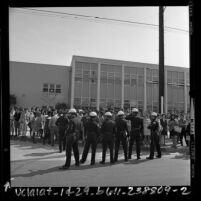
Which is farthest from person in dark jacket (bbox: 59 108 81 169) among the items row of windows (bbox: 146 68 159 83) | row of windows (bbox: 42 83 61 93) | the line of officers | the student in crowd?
row of windows (bbox: 42 83 61 93)

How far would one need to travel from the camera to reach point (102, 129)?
884 centimetres

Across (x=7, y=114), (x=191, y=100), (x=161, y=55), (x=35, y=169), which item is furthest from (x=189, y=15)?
(x=161, y=55)

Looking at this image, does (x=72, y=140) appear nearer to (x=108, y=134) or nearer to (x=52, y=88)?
(x=108, y=134)

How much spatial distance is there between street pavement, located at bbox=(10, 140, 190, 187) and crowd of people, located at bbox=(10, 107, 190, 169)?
0.56 metres

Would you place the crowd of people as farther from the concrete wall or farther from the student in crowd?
the concrete wall

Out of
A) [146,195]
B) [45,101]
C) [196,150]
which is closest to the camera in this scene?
[196,150]

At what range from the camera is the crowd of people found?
8.42 m

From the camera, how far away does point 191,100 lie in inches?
100

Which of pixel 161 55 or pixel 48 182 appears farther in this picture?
pixel 161 55

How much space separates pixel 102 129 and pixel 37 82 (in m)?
24.0

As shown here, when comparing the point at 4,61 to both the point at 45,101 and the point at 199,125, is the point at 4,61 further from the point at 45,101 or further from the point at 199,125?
the point at 45,101

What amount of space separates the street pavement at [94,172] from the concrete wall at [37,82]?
20.7 meters

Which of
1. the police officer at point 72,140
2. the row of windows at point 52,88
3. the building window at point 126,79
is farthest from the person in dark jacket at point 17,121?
the building window at point 126,79

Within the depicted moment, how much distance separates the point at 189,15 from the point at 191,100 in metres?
0.98
